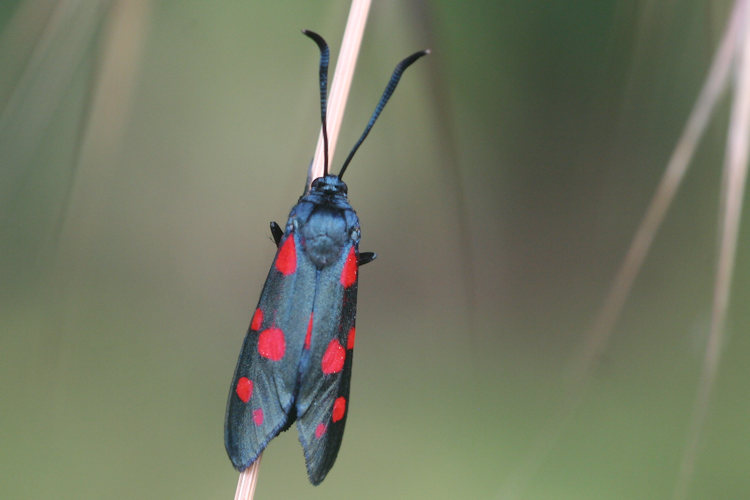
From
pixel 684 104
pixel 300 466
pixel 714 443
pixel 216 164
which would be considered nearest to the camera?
pixel 684 104

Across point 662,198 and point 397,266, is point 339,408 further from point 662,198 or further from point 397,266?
point 397,266

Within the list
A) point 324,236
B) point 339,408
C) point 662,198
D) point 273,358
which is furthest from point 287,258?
point 662,198

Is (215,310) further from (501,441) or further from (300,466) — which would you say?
(501,441)

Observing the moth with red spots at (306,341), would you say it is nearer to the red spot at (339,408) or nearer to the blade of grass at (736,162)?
the red spot at (339,408)

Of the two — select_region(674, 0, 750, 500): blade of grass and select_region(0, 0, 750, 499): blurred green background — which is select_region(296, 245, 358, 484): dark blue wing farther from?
select_region(674, 0, 750, 500): blade of grass

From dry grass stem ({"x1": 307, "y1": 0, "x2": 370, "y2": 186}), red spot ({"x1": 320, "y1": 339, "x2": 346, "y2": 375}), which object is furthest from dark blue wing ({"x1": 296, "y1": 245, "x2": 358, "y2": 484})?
dry grass stem ({"x1": 307, "y1": 0, "x2": 370, "y2": 186})

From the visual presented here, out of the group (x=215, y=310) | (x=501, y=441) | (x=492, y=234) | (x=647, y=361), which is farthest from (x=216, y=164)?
(x=647, y=361)
